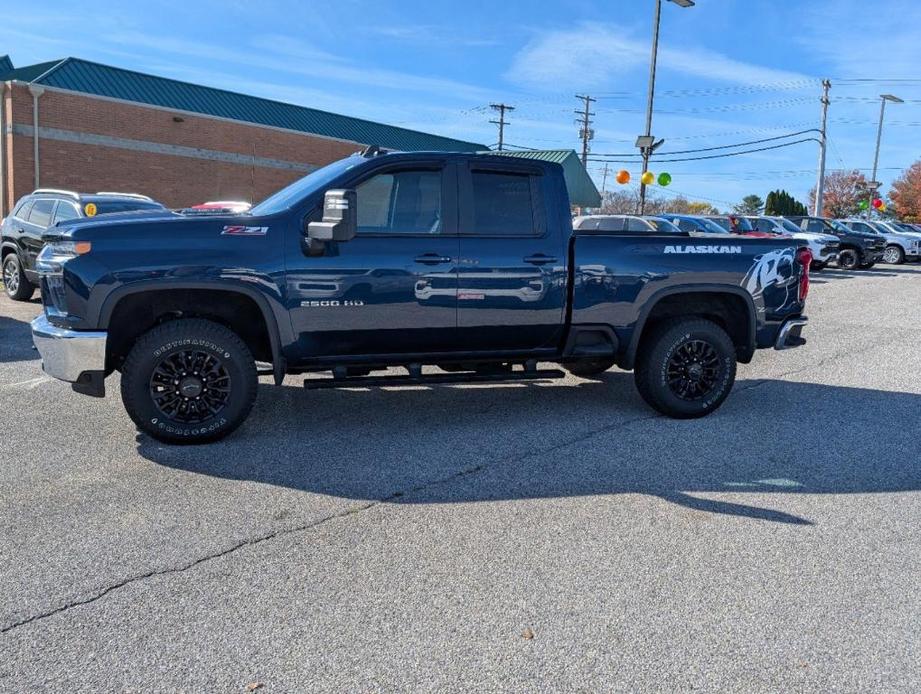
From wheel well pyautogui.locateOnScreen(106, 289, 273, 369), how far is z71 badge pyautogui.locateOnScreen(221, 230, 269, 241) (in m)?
0.40

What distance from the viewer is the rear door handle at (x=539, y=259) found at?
6150 mm

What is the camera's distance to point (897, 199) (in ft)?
251

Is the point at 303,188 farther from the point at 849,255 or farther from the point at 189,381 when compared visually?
the point at 849,255

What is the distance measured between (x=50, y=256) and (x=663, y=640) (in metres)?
4.49

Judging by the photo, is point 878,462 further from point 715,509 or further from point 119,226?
point 119,226

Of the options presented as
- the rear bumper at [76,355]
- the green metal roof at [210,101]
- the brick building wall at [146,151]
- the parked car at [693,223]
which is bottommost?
the rear bumper at [76,355]

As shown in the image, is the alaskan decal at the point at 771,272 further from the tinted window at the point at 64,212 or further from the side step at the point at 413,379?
the tinted window at the point at 64,212

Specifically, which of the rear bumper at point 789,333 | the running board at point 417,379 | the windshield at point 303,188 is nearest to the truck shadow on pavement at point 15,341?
the windshield at point 303,188

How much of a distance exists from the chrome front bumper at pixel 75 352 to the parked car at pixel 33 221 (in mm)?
7703

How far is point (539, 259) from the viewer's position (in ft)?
20.2

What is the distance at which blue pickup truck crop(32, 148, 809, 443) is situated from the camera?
5402 millimetres

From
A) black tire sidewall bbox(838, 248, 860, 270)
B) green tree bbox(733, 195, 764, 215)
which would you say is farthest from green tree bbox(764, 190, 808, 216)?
black tire sidewall bbox(838, 248, 860, 270)

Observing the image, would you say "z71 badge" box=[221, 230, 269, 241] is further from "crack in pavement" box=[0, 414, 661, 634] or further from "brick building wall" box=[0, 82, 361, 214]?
"brick building wall" box=[0, 82, 361, 214]

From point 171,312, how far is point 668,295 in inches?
147
